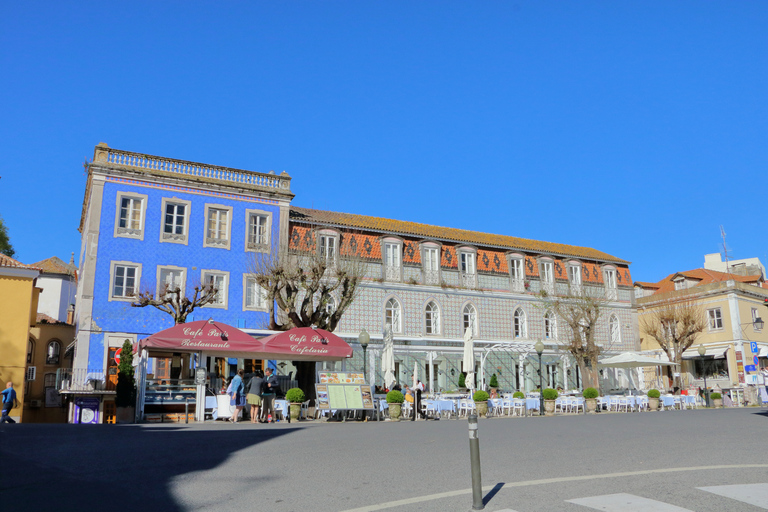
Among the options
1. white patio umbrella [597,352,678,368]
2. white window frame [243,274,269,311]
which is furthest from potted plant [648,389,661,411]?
white window frame [243,274,269,311]

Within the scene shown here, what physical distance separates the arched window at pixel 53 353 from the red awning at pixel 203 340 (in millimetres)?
23623

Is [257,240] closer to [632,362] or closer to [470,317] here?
[470,317]

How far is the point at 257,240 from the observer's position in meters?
27.6

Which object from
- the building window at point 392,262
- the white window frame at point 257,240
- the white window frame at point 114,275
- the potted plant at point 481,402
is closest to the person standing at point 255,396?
the potted plant at point 481,402

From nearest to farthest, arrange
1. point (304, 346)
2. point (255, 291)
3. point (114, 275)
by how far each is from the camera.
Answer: point (304, 346) < point (114, 275) < point (255, 291)

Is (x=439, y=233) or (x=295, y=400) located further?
(x=439, y=233)

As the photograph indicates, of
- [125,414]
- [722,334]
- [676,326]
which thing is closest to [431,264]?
[676,326]

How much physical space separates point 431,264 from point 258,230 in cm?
904

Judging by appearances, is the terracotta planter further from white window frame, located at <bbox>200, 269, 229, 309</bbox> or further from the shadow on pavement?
white window frame, located at <bbox>200, 269, 229, 309</bbox>

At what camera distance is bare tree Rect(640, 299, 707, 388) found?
3503 cm

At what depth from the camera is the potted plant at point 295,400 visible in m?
18.0

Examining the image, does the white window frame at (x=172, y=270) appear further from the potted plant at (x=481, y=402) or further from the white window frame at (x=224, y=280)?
the potted plant at (x=481, y=402)

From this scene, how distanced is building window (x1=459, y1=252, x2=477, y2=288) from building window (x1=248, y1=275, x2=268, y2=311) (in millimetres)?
10613

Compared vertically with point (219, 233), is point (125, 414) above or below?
below
